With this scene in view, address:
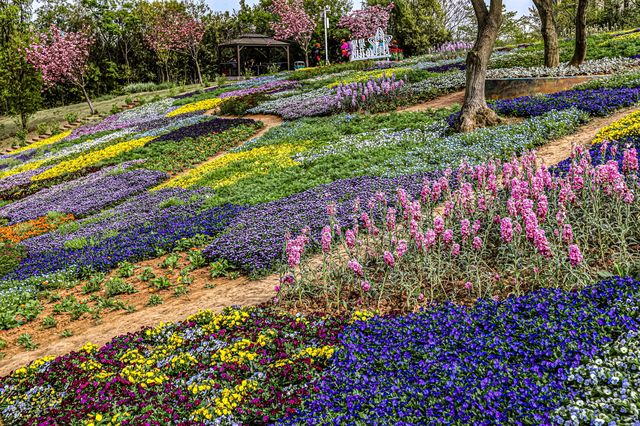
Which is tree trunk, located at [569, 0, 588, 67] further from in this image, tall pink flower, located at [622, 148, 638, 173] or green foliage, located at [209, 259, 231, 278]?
green foliage, located at [209, 259, 231, 278]

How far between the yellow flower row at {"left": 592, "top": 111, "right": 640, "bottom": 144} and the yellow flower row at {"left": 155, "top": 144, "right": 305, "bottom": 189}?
7.58 m

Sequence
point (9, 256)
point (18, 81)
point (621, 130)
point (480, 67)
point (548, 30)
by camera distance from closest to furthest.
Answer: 1. point (621, 130)
2. point (9, 256)
3. point (480, 67)
4. point (548, 30)
5. point (18, 81)

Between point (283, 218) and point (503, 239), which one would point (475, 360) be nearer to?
point (503, 239)

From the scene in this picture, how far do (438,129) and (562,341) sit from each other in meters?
11.1

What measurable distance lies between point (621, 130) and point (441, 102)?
369 inches

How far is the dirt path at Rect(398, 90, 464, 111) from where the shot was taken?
1842 centimetres

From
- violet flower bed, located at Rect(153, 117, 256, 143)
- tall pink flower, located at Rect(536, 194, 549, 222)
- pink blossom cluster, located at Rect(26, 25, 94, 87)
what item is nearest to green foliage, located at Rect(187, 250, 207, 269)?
tall pink flower, located at Rect(536, 194, 549, 222)

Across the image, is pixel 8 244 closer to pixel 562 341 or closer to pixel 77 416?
pixel 77 416

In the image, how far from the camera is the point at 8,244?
12.4 meters

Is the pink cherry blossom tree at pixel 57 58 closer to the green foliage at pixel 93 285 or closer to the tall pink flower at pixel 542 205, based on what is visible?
the green foliage at pixel 93 285

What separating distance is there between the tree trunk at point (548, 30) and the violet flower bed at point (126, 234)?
14826mm

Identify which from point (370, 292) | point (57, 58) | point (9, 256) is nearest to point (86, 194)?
point (9, 256)

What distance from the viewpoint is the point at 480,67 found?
1338 centimetres

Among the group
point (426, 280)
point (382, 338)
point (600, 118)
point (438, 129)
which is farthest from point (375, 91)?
point (382, 338)
